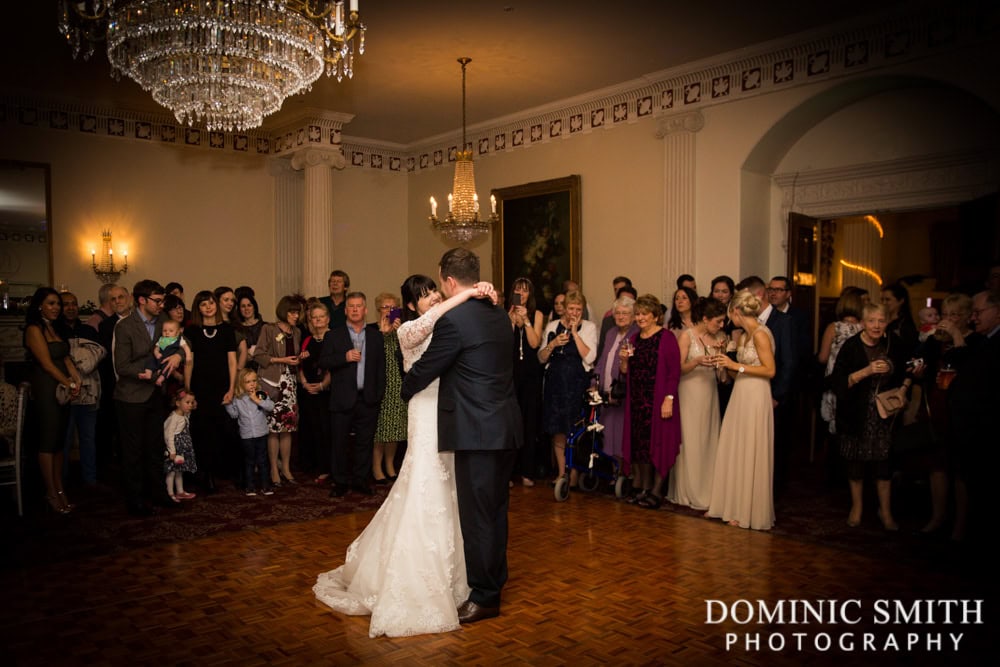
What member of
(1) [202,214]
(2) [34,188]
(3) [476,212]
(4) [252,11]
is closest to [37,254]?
(2) [34,188]

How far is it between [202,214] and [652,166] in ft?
20.5

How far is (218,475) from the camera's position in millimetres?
6719

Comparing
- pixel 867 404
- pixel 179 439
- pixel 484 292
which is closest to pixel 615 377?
pixel 867 404

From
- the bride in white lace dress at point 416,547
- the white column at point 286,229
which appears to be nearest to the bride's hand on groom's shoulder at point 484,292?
the bride in white lace dress at point 416,547

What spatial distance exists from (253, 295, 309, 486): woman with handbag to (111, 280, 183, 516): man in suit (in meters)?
0.77

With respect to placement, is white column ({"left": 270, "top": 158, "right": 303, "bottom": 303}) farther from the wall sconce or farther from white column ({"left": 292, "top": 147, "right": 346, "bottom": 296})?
the wall sconce

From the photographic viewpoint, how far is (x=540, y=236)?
9797 millimetres

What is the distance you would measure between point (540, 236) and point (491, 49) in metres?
3.01

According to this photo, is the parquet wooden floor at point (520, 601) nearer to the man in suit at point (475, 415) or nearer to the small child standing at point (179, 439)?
the man in suit at point (475, 415)

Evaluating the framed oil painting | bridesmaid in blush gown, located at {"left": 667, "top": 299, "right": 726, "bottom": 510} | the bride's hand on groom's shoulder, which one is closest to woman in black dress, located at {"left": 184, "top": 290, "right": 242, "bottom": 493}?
the bride's hand on groom's shoulder

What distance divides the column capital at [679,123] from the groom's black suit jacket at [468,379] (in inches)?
210

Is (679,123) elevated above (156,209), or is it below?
above

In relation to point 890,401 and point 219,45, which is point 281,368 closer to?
point 219,45

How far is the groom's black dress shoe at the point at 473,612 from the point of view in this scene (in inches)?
137
